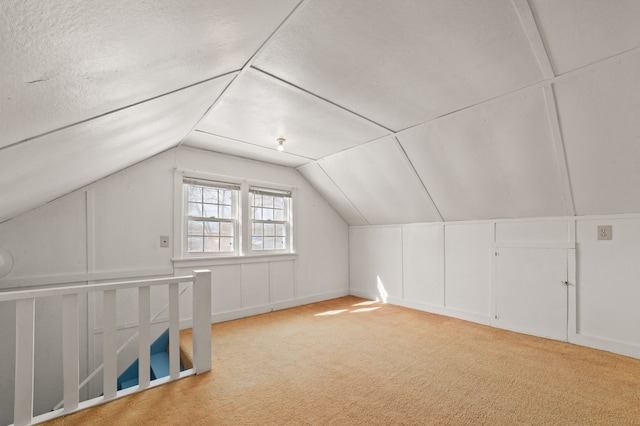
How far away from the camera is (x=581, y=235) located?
9.39ft

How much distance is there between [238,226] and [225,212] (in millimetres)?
261

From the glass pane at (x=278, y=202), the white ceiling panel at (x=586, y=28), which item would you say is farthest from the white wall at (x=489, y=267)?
the white ceiling panel at (x=586, y=28)

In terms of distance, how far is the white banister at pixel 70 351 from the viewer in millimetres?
1768

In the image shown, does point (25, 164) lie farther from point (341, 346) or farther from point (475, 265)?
point (475, 265)

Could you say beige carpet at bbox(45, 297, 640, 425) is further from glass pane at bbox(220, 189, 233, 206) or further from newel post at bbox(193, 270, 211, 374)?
glass pane at bbox(220, 189, 233, 206)

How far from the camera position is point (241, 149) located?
12.4 feet

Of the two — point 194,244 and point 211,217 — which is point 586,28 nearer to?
Result: point 211,217

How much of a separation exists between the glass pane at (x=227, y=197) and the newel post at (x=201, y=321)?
1.84m

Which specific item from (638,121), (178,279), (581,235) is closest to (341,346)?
(178,279)

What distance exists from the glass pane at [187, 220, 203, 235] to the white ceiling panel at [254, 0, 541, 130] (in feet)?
7.83

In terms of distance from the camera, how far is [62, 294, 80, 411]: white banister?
177 centimetres

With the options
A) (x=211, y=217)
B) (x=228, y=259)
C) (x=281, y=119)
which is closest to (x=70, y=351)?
(x=228, y=259)

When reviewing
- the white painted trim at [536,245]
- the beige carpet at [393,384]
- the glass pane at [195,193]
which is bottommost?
the beige carpet at [393,384]

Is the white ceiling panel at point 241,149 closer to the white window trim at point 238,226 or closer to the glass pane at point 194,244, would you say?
the white window trim at point 238,226
